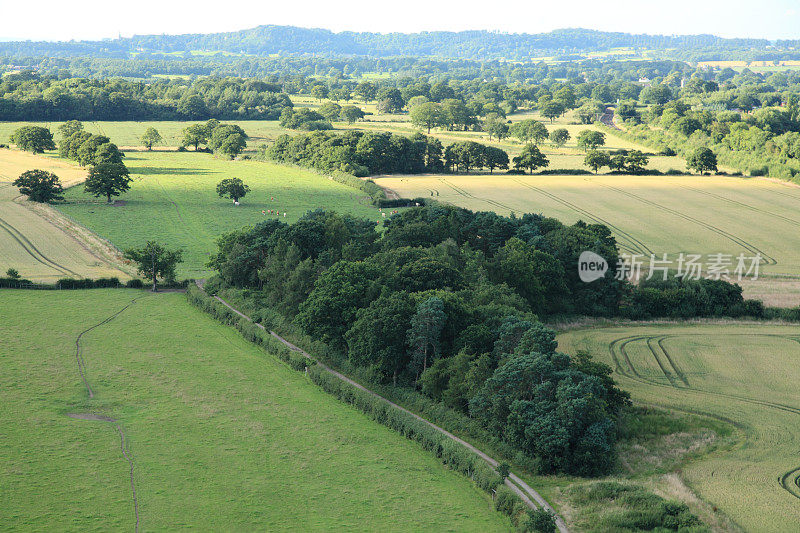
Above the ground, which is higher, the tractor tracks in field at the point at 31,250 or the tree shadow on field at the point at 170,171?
the tree shadow on field at the point at 170,171

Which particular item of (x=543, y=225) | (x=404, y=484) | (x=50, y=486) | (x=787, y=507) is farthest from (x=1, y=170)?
(x=787, y=507)

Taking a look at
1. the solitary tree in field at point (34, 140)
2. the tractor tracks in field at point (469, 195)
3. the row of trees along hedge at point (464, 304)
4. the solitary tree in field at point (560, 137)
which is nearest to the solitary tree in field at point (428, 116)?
the solitary tree in field at point (560, 137)

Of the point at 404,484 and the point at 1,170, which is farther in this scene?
the point at 1,170

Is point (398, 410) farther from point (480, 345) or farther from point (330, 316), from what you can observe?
point (330, 316)

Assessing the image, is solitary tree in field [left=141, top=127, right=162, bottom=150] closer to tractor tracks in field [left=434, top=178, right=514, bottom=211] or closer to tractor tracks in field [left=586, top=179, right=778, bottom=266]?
tractor tracks in field [left=434, top=178, right=514, bottom=211]

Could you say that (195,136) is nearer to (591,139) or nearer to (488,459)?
(591,139)

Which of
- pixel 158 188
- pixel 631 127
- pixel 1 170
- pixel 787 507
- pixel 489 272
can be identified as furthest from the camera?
pixel 631 127
